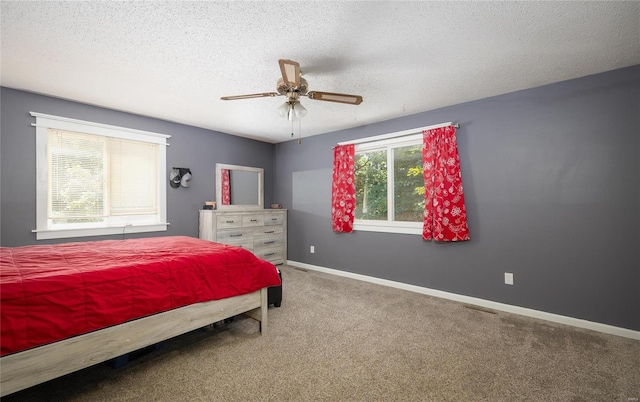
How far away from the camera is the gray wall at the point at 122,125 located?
2725mm

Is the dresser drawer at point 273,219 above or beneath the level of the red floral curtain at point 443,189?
beneath

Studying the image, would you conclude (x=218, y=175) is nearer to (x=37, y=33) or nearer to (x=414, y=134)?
(x=37, y=33)

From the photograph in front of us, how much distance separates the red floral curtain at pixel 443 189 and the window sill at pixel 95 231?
3.56 metres

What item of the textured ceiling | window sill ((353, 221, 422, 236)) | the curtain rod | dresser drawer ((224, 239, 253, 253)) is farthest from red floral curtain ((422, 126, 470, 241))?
dresser drawer ((224, 239, 253, 253))

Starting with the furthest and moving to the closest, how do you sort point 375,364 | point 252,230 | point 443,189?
point 252,230
point 443,189
point 375,364

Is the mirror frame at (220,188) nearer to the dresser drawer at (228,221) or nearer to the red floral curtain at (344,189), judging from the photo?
the dresser drawer at (228,221)

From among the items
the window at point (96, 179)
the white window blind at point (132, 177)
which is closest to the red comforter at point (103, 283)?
the window at point (96, 179)

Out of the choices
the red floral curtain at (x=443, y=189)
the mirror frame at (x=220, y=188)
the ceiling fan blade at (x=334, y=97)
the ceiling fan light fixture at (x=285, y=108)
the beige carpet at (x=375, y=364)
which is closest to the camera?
the beige carpet at (x=375, y=364)

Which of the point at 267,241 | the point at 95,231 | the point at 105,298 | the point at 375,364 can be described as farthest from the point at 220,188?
the point at 375,364

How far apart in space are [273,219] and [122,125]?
8.15 ft

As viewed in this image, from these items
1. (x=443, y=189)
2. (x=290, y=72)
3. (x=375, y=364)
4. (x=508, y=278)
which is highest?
(x=290, y=72)

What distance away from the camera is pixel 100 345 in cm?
150

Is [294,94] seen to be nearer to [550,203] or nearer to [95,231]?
[550,203]

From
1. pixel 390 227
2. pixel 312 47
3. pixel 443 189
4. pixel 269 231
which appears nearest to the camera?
pixel 312 47
